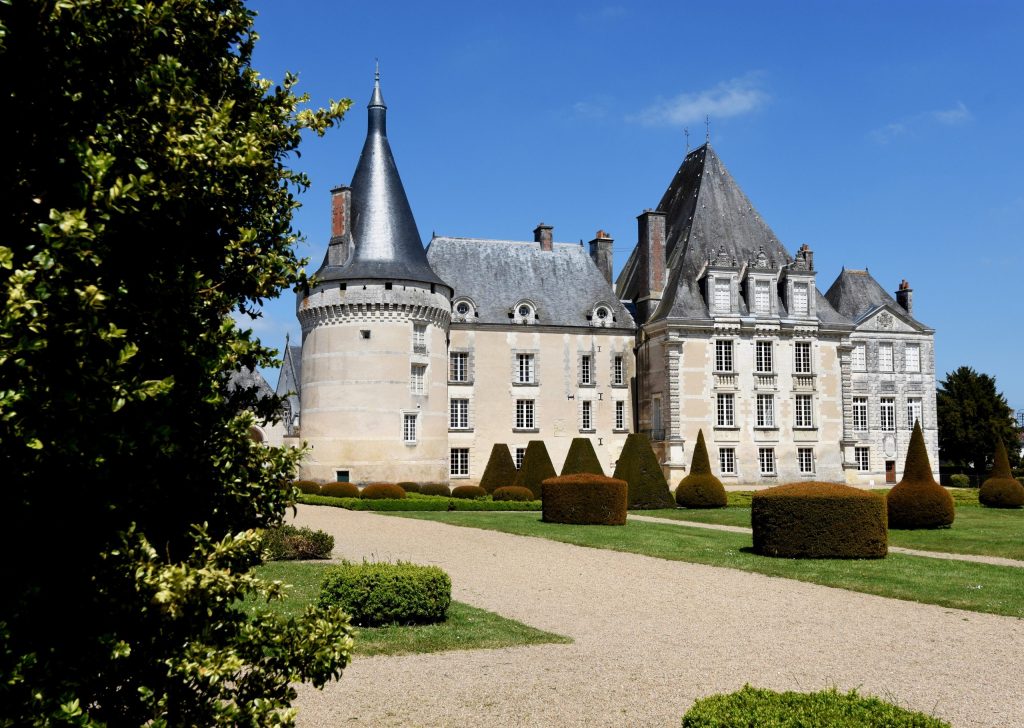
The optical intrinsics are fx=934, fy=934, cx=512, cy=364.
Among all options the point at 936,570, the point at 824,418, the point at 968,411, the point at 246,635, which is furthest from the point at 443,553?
the point at 968,411

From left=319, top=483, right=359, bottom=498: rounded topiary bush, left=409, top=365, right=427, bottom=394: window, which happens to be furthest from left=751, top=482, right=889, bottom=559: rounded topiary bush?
left=409, top=365, right=427, bottom=394: window

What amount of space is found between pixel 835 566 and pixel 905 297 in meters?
35.5

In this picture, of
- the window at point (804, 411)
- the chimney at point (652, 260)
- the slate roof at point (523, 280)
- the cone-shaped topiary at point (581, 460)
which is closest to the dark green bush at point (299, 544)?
the cone-shaped topiary at point (581, 460)

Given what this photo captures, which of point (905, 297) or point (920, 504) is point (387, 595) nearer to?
point (920, 504)

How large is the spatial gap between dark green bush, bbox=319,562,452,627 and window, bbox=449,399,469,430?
26434 mm

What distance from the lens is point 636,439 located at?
28.0 m

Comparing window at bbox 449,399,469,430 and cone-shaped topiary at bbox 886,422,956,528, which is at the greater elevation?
window at bbox 449,399,469,430

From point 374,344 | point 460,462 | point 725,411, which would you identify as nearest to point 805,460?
point 725,411

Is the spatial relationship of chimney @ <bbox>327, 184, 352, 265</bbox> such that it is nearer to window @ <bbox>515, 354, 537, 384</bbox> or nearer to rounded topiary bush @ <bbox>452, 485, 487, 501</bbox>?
window @ <bbox>515, 354, 537, 384</bbox>

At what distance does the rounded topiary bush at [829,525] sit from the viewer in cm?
1438

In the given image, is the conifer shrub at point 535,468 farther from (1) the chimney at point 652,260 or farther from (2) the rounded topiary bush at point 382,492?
(1) the chimney at point 652,260

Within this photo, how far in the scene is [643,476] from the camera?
27391 millimetres

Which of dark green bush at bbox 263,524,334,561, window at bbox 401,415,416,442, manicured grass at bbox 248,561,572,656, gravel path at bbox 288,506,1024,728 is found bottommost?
gravel path at bbox 288,506,1024,728

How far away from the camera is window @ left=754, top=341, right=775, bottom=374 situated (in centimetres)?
3647
